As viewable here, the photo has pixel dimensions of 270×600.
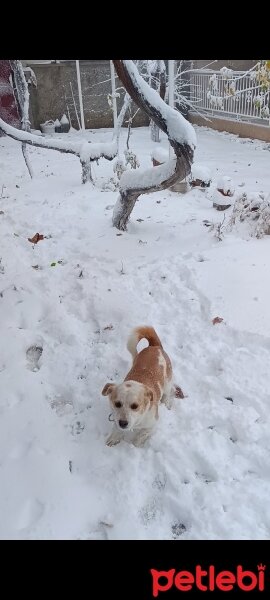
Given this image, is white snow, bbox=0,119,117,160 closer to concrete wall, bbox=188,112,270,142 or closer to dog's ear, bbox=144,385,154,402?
dog's ear, bbox=144,385,154,402

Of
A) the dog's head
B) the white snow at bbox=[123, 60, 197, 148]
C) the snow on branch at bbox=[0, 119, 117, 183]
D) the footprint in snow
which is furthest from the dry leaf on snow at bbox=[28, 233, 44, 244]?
the footprint in snow

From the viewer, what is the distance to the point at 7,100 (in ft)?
45.3

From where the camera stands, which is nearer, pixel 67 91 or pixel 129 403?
pixel 129 403

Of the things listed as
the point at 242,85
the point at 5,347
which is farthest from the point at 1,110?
the point at 5,347

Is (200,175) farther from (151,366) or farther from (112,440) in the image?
(112,440)

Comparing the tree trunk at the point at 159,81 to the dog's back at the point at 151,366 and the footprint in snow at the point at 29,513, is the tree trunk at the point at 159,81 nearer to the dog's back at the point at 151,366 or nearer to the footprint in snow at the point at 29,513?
the dog's back at the point at 151,366

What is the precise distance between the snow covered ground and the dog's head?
363 millimetres

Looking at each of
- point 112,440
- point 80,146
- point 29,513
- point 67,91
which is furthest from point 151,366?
point 67,91

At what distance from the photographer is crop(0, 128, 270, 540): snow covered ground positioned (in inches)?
92.4

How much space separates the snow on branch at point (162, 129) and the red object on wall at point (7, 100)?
10.4m

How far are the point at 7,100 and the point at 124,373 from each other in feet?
44.3

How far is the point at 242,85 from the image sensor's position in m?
12.2
